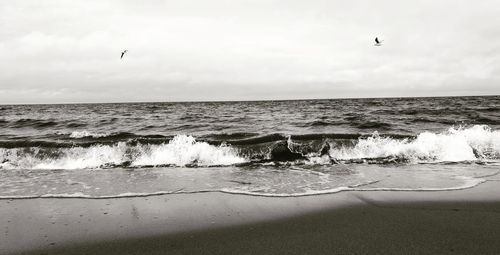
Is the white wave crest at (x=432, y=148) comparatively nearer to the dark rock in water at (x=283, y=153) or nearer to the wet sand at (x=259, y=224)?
the dark rock in water at (x=283, y=153)

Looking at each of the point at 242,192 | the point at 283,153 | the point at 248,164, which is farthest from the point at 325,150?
the point at 242,192

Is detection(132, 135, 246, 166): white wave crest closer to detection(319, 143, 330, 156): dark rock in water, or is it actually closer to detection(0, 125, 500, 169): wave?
detection(0, 125, 500, 169): wave

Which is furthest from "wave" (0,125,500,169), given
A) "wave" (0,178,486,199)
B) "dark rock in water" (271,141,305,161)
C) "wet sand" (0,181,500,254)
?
"wet sand" (0,181,500,254)

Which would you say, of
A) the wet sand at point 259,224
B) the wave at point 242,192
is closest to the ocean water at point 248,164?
the wave at point 242,192

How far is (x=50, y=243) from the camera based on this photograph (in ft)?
14.3

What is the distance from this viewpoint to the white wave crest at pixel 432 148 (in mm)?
11547

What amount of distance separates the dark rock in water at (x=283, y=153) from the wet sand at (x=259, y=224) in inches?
208

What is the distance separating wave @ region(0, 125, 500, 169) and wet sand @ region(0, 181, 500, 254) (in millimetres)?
4649

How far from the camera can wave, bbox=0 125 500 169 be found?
11352 millimetres

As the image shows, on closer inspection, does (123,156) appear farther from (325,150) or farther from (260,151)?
(325,150)

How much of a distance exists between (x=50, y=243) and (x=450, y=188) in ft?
21.4

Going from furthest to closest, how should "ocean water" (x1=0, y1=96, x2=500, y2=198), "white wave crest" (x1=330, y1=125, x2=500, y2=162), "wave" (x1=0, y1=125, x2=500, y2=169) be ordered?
"white wave crest" (x1=330, y1=125, x2=500, y2=162) < "wave" (x1=0, y1=125, x2=500, y2=169) < "ocean water" (x1=0, y1=96, x2=500, y2=198)

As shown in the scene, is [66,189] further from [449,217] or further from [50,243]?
[449,217]

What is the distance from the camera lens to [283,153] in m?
12.5
